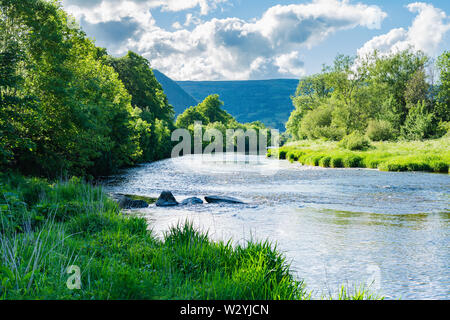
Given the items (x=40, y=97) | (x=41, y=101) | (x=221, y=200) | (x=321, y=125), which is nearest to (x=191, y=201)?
(x=221, y=200)

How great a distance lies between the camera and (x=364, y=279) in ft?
25.5

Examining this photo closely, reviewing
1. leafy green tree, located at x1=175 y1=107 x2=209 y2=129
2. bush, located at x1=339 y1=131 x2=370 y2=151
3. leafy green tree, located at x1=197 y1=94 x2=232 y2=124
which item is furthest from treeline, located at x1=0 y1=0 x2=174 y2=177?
leafy green tree, located at x1=197 y1=94 x2=232 y2=124

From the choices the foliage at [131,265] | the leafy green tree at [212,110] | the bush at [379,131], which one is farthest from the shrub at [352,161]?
the leafy green tree at [212,110]

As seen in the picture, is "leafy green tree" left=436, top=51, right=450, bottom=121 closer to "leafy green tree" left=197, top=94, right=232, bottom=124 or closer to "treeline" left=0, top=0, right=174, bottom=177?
"treeline" left=0, top=0, right=174, bottom=177

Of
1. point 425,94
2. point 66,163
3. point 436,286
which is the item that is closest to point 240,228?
point 436,286

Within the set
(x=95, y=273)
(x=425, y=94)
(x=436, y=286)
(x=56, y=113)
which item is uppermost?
(x=425, y=94)

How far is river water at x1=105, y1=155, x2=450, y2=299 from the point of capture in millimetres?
7902

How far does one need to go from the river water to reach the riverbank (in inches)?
38.7

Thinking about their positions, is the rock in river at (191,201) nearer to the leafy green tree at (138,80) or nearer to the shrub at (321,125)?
the leafy green tree at (138,80)

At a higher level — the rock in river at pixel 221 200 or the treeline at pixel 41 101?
the treeline at pixel 41 101

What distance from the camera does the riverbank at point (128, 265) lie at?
16.3 ft

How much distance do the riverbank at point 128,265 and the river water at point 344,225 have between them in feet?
3.22
